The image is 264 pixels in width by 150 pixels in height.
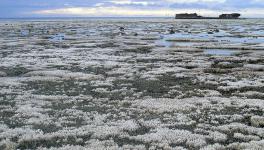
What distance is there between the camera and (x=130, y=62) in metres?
48.3

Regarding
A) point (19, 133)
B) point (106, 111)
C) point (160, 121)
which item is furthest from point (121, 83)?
point (19, 133)

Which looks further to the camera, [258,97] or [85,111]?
[258,97]

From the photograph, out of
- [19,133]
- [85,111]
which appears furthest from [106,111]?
[19,133]

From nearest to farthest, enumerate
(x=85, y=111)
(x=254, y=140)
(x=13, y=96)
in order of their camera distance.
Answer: (x=254, y=140), (x=85, y=111), (x=13, y=96)

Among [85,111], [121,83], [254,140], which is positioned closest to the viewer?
[254,140]

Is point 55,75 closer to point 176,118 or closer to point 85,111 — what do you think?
point 85,111

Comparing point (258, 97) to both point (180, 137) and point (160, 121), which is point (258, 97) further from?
point (180, 137)

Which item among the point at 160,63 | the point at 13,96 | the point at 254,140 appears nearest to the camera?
the point at 254,140

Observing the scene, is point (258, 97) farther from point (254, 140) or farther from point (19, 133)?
point (19, 133)

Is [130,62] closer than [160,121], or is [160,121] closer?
[160,121]

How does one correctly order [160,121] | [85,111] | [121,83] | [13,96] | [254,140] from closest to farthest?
[254,140] → [160,121] → [85,111] → [13,96] → [121,83]

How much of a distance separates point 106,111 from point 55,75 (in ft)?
48.4

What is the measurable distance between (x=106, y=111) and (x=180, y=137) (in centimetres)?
621

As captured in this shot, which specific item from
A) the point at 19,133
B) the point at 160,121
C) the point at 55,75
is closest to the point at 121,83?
the point at 55,75
